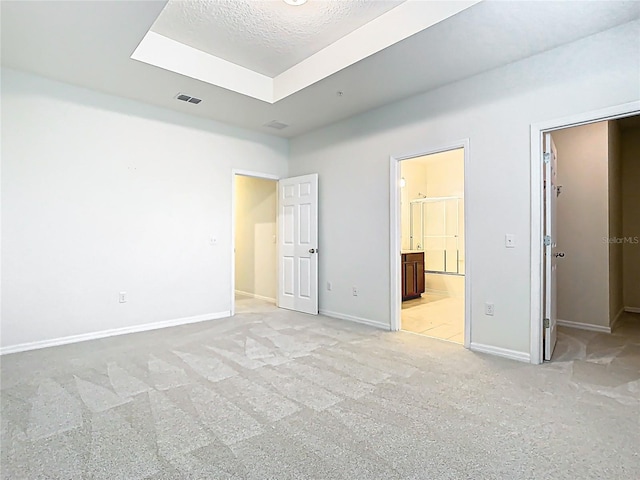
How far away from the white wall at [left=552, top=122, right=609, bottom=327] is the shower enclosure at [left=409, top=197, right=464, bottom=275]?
255 centimetres

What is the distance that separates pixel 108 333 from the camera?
3.91 m

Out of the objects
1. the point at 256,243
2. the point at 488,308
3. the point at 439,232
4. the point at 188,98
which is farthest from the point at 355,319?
the point at 439,232

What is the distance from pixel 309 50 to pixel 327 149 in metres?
1.65

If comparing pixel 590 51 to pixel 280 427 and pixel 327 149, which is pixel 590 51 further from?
pixel 280 427

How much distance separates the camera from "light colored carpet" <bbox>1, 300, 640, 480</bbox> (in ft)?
5.56

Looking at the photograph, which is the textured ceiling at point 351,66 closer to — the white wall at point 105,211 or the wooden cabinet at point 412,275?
the white wall at point 105,211

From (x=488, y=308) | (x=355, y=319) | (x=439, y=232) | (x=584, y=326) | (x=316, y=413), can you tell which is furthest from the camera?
(x=439, y=232)

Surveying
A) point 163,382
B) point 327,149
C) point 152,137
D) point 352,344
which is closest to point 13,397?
point 163,382

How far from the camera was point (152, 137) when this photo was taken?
4273 mm

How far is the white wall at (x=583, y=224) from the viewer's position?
13.8 feet

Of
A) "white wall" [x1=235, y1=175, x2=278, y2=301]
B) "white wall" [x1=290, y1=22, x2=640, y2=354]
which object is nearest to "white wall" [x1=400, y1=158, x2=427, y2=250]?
"white wall" [x1=235, y1=175, x2=278, y2=301]

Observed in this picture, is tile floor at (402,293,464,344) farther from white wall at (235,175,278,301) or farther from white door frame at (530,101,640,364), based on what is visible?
white wall at (235,175,278,301)

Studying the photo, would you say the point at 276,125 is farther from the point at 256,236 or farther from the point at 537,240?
the point at 537,240

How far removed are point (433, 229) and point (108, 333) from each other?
607 cm
